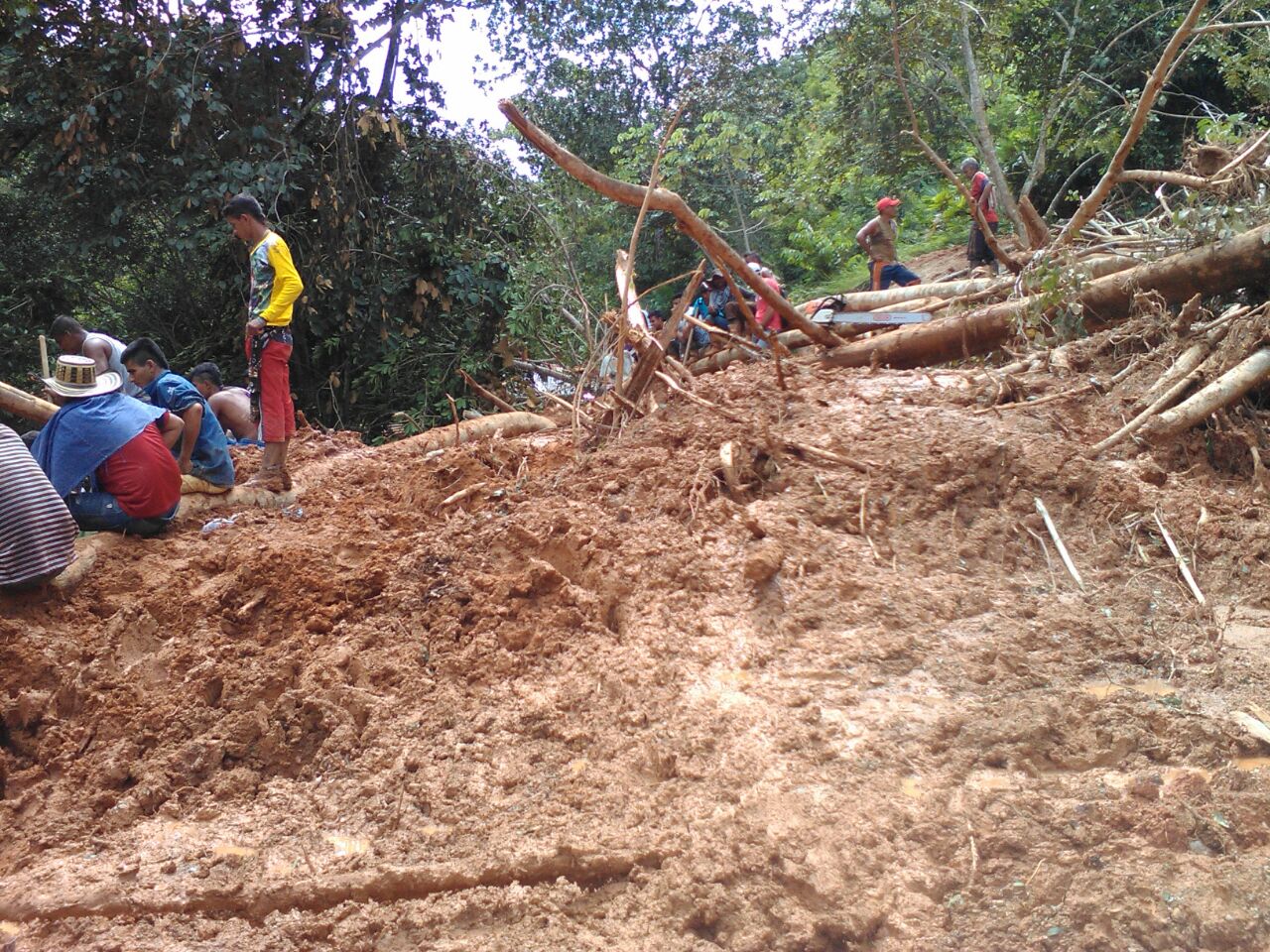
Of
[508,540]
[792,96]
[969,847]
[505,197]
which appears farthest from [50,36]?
[792,96]

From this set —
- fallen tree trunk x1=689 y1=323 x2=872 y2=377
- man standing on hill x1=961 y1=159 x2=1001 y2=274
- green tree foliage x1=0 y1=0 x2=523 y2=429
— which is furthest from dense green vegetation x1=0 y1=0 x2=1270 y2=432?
fallen tree trunk x1=689 y1=323 x2=872 y2=377

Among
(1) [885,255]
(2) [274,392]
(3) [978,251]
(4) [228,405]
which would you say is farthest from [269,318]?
(3) [978,251]

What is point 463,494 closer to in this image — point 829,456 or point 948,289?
point 829,456

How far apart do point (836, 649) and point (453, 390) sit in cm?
674

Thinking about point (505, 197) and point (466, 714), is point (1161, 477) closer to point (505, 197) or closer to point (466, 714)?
point (466, 714)

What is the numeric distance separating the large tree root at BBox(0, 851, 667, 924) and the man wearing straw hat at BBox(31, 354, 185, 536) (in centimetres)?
203

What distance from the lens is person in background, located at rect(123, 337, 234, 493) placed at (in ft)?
14.8

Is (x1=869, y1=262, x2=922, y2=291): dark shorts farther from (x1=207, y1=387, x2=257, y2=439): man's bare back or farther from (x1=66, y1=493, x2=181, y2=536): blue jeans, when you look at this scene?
(x1=66, y1=493, x2=181, y2=536): blue jeans

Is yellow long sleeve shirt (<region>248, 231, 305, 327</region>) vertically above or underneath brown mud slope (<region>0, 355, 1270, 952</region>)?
above

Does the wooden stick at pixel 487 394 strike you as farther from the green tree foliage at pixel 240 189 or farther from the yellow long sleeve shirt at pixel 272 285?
the green tree foliage at pixel 240 189

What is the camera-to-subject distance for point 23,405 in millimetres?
4547

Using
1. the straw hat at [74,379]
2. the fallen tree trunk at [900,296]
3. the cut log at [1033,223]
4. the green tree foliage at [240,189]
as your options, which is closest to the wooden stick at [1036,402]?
the fallen tree trunk at [900,296]

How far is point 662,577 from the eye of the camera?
9.70ft

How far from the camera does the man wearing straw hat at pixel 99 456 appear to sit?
3949 millimetres
